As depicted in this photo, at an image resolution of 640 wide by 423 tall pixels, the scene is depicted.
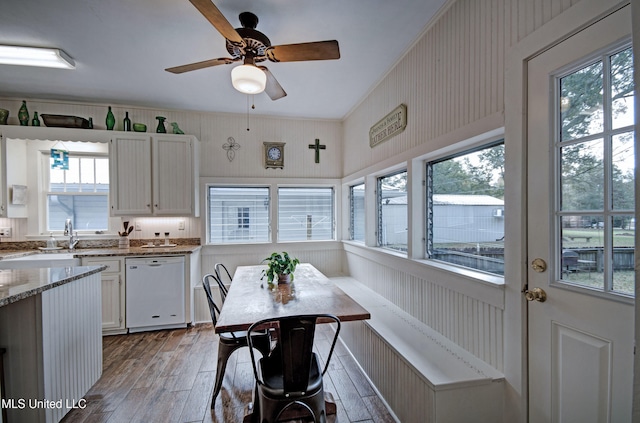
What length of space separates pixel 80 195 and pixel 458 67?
4.62m

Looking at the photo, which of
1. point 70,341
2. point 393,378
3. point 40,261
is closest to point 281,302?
point 393,378

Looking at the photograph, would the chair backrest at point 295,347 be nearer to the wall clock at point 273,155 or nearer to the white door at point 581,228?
the white door at point 581,228

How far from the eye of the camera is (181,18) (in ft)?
6.83

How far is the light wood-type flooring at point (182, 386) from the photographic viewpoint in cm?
195

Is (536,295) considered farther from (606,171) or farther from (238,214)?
(238,214)

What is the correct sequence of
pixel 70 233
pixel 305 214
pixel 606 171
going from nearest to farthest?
pixel 606 171, pixel 70 233, pixel 305 214

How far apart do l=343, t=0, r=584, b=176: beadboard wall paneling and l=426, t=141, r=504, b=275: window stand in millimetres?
265

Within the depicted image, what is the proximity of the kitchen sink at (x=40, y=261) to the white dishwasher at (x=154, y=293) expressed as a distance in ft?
1.96

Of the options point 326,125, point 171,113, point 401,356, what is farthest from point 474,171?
point 171,113

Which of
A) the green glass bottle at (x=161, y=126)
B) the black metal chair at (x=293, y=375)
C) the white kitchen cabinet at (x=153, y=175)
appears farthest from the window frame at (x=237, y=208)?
the black metal chair at (x=293, y=375)

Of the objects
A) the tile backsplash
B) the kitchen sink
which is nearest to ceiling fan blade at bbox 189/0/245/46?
the tile backsplash

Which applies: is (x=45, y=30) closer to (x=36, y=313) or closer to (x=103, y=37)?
(x=103, y=37)

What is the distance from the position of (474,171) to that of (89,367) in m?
3.24

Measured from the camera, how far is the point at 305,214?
14.5 feet
